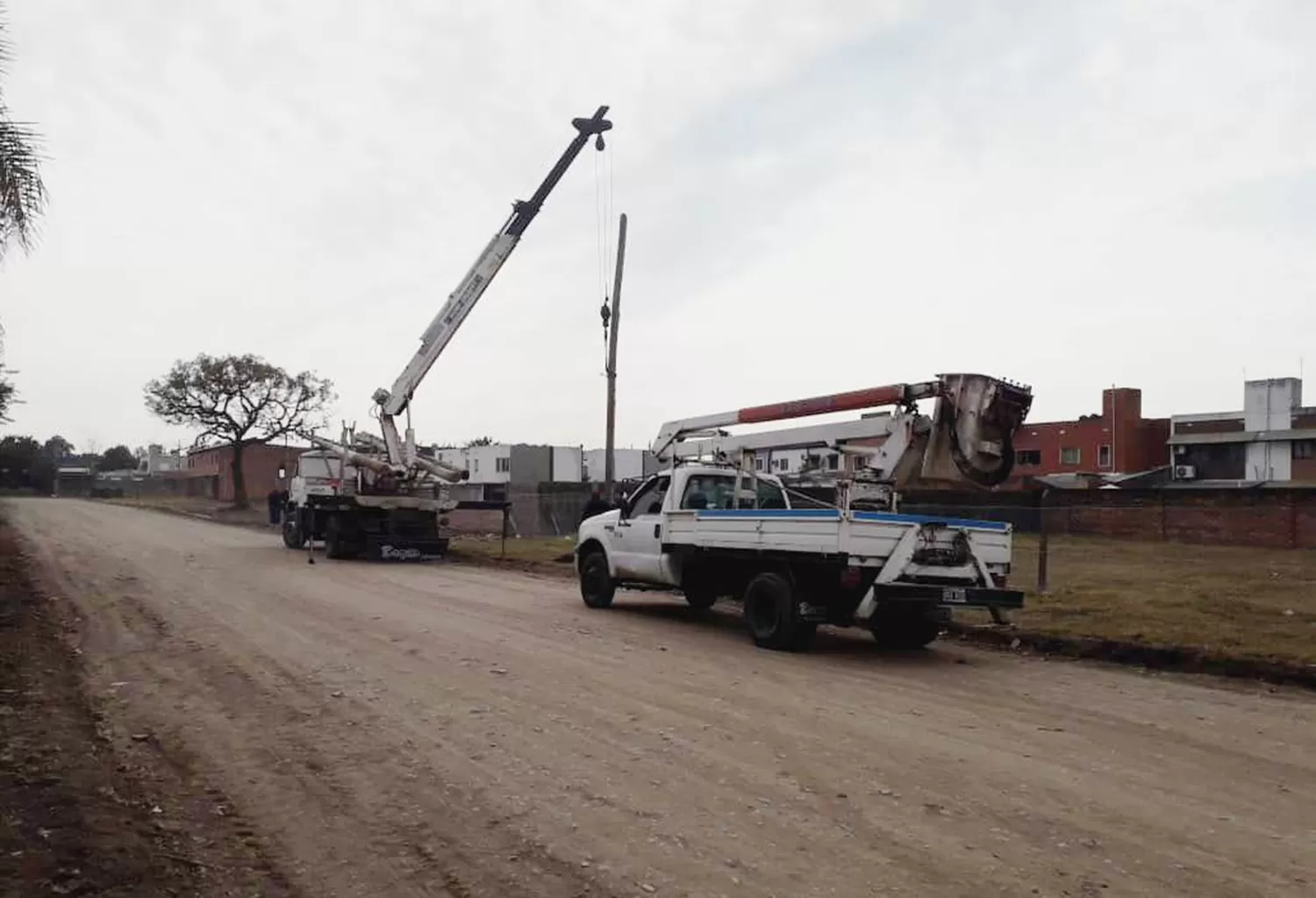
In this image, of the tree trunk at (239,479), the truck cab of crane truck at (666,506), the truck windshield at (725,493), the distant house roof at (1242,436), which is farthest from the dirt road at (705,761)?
the distant house roof at (1242,436)

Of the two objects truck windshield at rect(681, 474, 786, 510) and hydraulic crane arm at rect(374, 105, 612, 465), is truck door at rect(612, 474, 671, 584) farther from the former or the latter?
hydraulic crane arm at rect(374, 105, 612, 465)

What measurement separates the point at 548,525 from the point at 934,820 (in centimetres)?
2697

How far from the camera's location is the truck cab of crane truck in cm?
1354

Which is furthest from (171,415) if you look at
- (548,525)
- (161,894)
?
(161,894)

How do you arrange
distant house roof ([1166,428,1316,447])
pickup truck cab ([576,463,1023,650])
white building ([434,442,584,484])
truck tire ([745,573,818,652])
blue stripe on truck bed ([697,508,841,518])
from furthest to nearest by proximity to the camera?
white building ([434,442,584,484])
distant house roof ([1166,428,1316,447])
truck tire ([745,573,818,652])
blue stripe on truck bed ([697,508,841,518])
pickup truck cab ([576,463,1023,650])

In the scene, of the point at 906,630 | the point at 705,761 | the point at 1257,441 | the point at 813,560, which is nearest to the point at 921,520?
the point at 813,560

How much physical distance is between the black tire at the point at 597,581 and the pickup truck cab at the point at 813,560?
1.21 meters

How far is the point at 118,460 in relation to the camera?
452 ft

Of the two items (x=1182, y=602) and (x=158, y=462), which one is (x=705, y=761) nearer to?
(x=1182, y=602)

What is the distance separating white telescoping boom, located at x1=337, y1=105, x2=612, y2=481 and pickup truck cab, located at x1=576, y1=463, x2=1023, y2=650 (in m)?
13.4

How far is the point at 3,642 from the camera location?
10.6 meters

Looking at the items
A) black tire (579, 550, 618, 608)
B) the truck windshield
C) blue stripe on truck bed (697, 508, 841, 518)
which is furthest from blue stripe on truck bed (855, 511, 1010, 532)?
black tire (579, 550, 618, 608)

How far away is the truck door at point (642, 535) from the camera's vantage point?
1380 centimetres

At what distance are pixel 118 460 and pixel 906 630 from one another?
14587 centimetres
